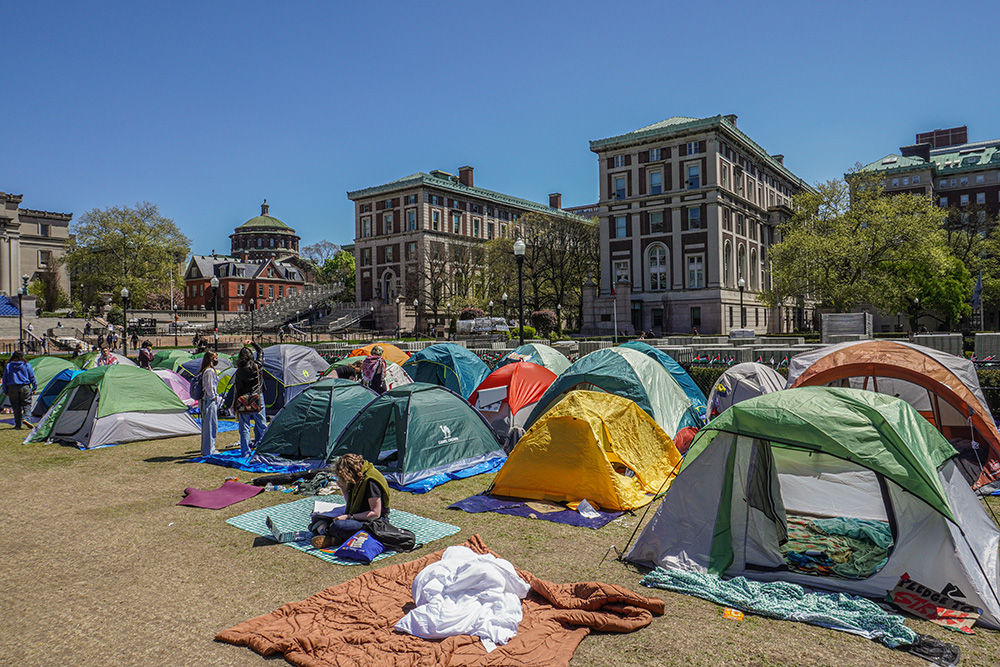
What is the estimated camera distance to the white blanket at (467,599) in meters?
4.77

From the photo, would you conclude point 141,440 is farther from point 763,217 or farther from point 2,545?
point 763,217

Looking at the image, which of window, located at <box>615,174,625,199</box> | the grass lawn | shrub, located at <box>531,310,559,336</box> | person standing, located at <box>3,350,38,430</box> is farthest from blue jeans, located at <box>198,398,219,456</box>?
window, located at <box>615,174,625,199</box>

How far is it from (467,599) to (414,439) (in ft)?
16.0

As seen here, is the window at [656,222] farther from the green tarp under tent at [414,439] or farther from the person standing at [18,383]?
the person standing at [18,383]

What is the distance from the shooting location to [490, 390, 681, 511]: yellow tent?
830 cm

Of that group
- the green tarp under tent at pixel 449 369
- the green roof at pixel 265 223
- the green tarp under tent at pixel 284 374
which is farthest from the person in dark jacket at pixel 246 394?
the green roof at pixel 265 223

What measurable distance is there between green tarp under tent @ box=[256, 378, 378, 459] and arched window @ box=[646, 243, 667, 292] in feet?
141

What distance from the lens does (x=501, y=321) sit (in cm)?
4056

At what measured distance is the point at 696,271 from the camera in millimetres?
49531

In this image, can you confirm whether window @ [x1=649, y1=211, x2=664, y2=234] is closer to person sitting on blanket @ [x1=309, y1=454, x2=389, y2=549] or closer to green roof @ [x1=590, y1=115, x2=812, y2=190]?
green roof @ [x1=590, y1=115, x2=812, y2=190]

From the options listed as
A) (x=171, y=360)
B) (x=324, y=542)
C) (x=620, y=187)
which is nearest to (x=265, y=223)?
(x=620, y=187)

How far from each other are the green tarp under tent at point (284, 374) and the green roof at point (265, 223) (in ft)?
332

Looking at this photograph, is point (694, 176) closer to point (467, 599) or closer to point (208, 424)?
point (208, 424)

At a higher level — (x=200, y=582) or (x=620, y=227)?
(x=620, y=227)
